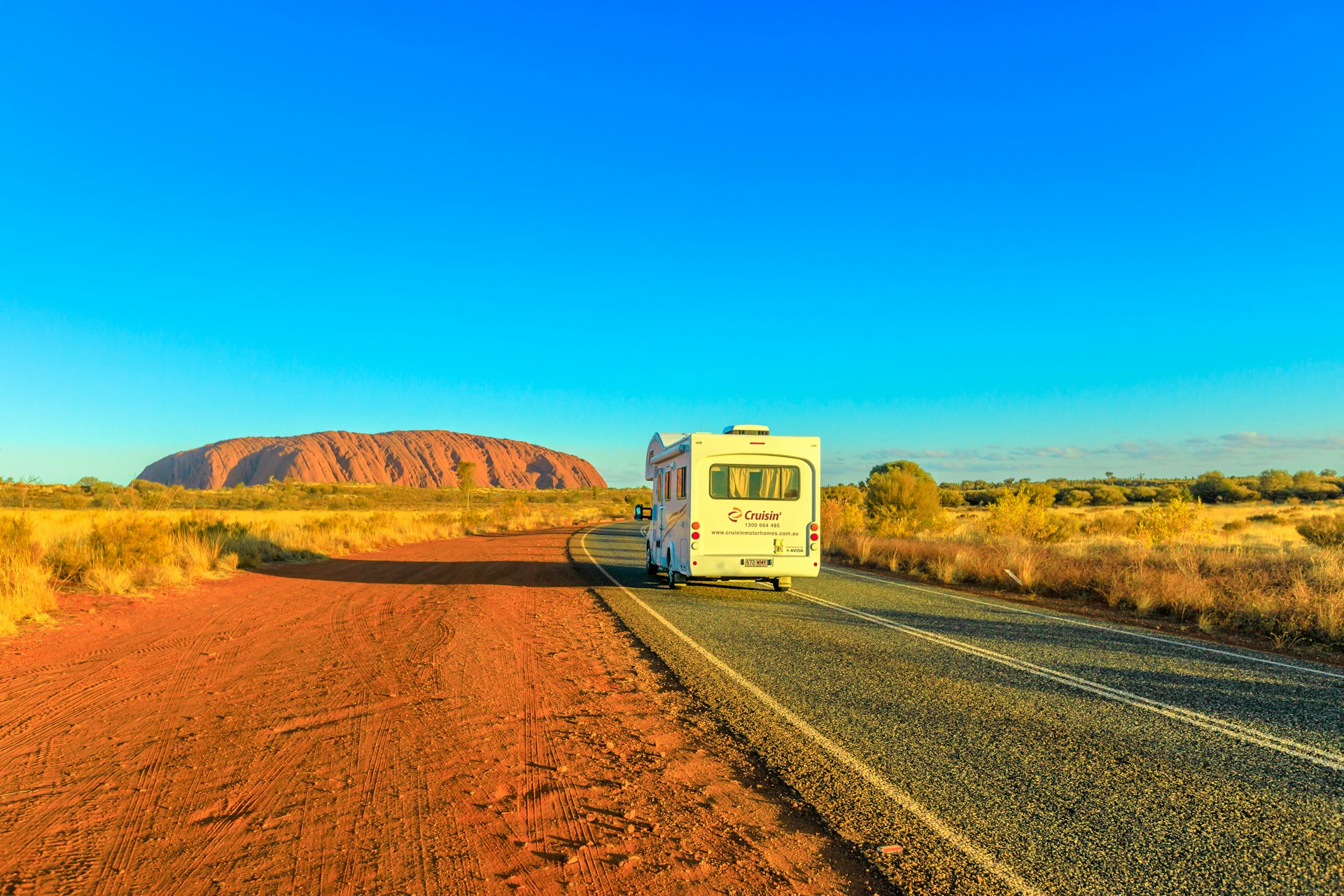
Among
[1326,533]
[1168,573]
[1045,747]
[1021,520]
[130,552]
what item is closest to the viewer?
[1045,747]

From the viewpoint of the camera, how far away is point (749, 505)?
497 inches

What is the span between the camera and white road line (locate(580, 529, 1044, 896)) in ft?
10.8

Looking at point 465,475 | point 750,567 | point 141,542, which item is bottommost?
point 750,567

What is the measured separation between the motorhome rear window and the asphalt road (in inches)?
127

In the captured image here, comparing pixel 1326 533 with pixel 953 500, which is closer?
pixel 1326 533

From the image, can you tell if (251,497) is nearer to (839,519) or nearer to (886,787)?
(839,519)

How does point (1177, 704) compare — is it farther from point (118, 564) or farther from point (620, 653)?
point (118, 564)

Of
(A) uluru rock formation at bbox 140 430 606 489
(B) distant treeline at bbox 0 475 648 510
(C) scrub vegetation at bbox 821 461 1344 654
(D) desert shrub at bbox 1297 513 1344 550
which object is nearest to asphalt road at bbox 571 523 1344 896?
(C) scrub vegetation at bbox 821 461 1344 654

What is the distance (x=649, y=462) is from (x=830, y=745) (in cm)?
1203

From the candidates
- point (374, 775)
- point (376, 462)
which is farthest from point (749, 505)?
point (376, 462)

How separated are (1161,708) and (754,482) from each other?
7472 millimetres

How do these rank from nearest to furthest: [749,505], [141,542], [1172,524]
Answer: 1. [749,505]
2. [141,542]
3. [1172,524]

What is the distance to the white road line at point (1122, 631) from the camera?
7453 millimetres

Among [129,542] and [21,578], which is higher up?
[129,542]
